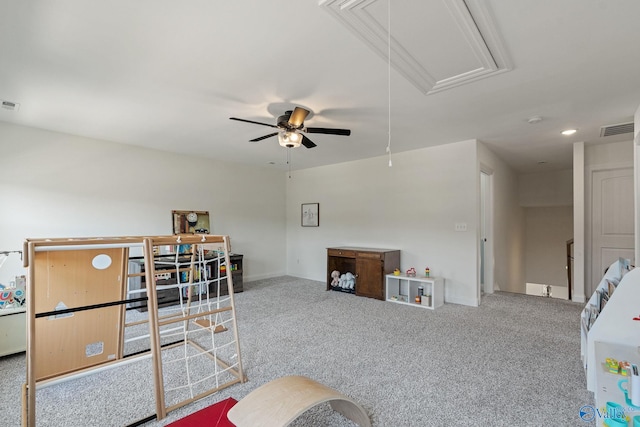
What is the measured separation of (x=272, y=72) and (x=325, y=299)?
3.46 meters

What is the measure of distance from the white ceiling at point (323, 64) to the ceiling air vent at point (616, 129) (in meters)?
0.17

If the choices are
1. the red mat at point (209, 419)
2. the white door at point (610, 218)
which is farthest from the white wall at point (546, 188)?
the red mat at point (209, 419)

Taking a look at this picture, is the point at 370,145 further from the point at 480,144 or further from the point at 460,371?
the point at 460,371

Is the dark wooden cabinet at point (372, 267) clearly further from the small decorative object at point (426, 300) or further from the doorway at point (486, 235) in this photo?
the doorway at point (486, 235)

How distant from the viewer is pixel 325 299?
4773 millimetres

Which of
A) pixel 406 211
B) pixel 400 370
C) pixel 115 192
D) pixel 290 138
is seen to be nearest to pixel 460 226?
pixel 406 211

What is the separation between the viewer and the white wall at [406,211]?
4414 millimetres

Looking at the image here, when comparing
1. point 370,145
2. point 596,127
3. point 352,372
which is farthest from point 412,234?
point 352,372

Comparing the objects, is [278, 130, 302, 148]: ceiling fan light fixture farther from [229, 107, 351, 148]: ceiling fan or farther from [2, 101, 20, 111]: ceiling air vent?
[2, 101, 20, 111]: ceiling air vent

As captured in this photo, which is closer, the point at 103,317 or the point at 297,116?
the point at 103,317

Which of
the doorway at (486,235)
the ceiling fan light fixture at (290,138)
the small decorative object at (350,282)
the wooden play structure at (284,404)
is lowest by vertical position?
the small decorative object at (350,282)

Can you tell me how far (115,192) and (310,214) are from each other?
3500 millimetres

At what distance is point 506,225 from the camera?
586 centimetres

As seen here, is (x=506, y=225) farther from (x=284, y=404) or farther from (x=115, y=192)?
(x=115, y=192)
